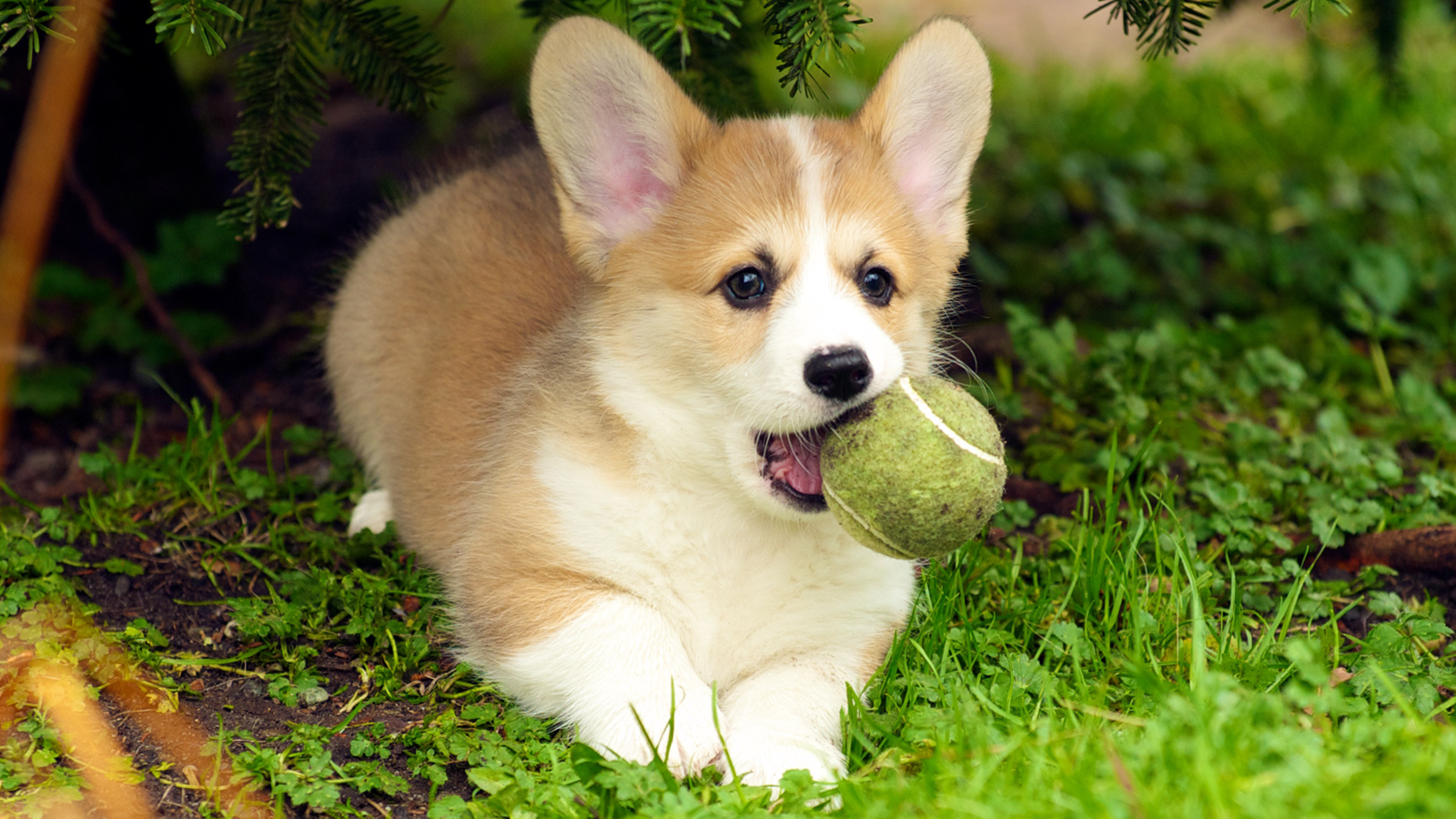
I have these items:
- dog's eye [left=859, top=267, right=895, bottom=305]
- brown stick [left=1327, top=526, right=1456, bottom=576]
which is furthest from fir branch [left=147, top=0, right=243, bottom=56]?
brown stick [left=1327, top=526, right=1456, bottom=576]

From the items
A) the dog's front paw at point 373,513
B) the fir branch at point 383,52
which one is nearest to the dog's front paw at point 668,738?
the dog's front paw at point 373,513

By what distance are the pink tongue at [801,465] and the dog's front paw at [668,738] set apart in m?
0.45

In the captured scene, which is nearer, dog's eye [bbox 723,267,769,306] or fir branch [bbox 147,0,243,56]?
fir branch [bbox 147,0,243,56]

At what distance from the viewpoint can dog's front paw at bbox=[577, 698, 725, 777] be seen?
229 cm

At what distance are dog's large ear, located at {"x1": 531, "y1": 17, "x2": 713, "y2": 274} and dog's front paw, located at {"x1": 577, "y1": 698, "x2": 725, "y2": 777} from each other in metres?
0.93

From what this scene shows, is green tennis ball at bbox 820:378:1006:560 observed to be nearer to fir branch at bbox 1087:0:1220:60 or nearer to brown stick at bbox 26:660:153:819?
fir branch at bbox 1087:0:1220:60

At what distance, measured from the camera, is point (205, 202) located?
4195mm

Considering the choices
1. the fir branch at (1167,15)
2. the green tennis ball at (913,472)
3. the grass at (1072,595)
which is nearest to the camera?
the grass at (1072,595)

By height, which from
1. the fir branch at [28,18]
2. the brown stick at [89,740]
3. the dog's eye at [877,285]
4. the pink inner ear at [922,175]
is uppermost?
the fir branch at [28,18]

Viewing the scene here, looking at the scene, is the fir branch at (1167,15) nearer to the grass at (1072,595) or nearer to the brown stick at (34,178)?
the grass at (1072,595)

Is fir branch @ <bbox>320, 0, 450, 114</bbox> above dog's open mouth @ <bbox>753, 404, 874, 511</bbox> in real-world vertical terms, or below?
above

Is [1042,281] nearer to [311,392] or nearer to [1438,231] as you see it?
[1438,231]

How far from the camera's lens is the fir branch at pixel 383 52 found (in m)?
2.91

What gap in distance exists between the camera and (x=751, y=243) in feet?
8.09
